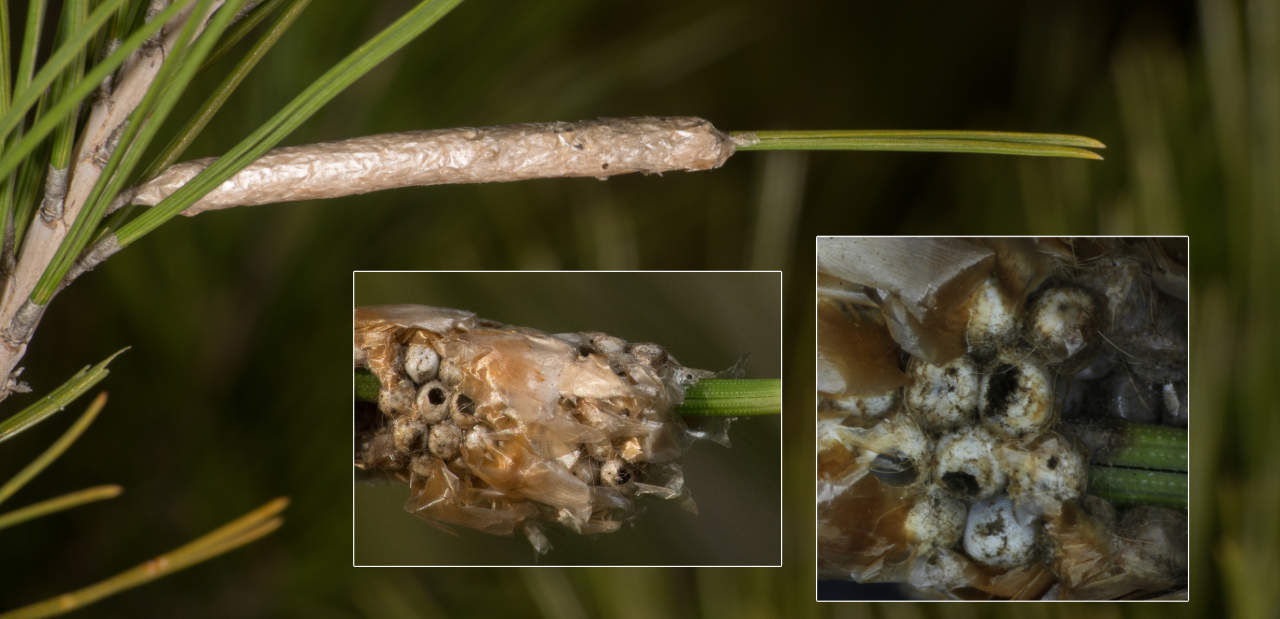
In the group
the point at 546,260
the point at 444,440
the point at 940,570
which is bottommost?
the point at 940,570

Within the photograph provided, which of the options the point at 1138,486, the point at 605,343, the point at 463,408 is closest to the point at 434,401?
the point at 463,408

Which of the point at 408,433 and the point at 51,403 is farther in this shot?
the point at 408,433

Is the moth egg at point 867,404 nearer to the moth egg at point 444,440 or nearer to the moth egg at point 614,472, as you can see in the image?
the moth egg at point 614,472

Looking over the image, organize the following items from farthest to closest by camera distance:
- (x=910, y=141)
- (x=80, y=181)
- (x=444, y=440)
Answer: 1. (x=444, y=440)
2. (x=910, y=141)
3. (x=80, y=181)

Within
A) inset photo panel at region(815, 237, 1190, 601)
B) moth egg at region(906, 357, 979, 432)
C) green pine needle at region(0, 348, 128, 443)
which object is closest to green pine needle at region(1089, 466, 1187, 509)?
inset photo panel at region(815, 237, 1190, 601)

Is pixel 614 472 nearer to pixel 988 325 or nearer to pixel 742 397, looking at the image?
pixel 742 397

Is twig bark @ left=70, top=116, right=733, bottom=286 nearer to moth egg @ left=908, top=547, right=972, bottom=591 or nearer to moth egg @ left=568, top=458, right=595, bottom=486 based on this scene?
moth egg @ left=568, top=458, right=595, bottom=486

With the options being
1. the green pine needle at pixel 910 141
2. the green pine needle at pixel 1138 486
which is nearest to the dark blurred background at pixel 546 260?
the green pine needle at pixel 1138 486
